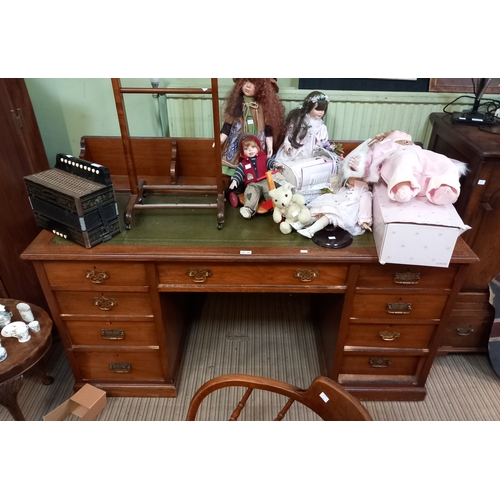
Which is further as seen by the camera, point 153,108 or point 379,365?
point 153,108

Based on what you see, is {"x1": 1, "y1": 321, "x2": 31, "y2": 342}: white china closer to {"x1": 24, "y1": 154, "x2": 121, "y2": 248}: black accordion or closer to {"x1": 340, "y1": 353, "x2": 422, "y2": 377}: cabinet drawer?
{"x1": 24, "y1": 154, "x2": 121, "y2": 248}: black accordion

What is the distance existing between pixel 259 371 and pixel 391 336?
2.05 feet

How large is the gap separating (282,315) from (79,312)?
1.06 m

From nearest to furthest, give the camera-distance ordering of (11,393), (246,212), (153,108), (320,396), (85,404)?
(320,396) < (11,393) < (246,212) < (85,404) < (153,108)

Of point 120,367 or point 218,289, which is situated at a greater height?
point 218,289

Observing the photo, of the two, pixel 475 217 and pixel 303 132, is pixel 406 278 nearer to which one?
pixel 475 217

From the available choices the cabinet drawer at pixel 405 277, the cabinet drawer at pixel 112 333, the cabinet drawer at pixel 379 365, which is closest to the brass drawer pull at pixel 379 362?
the cabinet drawer at pixel 379 365

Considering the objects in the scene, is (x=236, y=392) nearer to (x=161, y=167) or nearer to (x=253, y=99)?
(x=161, y=167)

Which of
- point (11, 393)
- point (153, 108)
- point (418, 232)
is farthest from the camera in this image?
point (153, 108)

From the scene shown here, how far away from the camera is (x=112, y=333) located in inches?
59.6

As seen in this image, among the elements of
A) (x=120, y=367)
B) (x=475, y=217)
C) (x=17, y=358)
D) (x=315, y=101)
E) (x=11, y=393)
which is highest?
(x=315, y=101)

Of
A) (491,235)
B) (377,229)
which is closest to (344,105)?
(377,229)

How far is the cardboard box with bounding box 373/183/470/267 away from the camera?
3.96 feet

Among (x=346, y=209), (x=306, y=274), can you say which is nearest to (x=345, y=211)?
(x=346, y=209)
